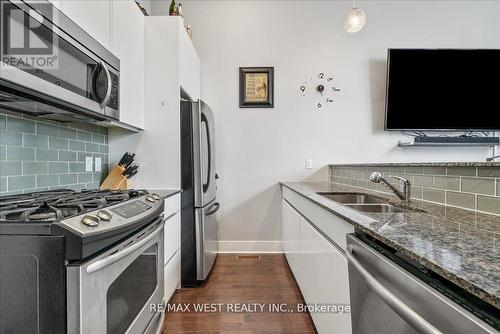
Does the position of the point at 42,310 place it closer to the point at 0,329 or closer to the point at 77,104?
the point at 0,329

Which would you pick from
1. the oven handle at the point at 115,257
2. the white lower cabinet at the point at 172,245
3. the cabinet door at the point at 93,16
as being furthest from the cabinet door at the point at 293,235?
the cabinet door at the point at 93,16

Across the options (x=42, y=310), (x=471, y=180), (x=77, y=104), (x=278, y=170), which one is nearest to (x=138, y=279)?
(x=42, y=310)

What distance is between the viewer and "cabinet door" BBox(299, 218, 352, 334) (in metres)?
1.12

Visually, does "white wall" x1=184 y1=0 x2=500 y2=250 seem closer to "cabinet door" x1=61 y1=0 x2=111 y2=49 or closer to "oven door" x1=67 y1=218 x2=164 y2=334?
"cabinet door" x1=61 y1=0 x2=111 y2=49

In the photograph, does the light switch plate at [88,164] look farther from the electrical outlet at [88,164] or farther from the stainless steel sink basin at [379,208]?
the stainless steel sink basin at [379,208]

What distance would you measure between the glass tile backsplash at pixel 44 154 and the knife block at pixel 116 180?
97mm

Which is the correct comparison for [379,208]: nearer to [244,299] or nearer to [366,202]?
[366,202]

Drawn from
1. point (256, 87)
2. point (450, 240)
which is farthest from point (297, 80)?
point (450, 240)

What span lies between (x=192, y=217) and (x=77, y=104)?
1.25m

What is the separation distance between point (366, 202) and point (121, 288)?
1597 mm

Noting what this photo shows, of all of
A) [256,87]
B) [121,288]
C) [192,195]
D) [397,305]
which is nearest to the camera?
[397,305]

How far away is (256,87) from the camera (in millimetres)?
3033

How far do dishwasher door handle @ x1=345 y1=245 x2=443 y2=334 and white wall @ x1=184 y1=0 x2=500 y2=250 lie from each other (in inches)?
88.7

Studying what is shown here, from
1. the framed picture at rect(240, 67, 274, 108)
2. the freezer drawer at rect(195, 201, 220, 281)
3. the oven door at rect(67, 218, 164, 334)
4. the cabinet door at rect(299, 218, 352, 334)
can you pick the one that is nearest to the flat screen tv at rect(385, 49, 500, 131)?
the framed picture at rect(240, 67, 274, 108)
